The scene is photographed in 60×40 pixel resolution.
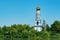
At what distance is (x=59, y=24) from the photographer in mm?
51594

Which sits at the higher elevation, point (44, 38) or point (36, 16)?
point (36, 16)

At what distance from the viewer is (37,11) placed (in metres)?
49.4

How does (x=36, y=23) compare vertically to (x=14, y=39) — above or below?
above

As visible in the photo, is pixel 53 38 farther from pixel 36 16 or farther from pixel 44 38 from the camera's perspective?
pixel 36 16

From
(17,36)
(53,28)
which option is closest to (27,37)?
(17,36)

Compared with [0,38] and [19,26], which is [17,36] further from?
[19,26]

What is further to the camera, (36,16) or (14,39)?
(36,16)

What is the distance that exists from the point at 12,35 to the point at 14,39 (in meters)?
1.02

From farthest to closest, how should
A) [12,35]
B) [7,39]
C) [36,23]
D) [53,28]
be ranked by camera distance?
1. [53,28]
2. [36,23]
3. [12,35]
4. [7,39]

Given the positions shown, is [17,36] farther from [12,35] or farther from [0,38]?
[0,38]

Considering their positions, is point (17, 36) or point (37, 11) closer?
point (17, 36)

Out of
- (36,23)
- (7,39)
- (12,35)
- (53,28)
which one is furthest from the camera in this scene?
(53,28)

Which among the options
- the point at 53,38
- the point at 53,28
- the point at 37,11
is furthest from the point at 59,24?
the point at 53,38

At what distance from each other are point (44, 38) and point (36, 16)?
2203cm
